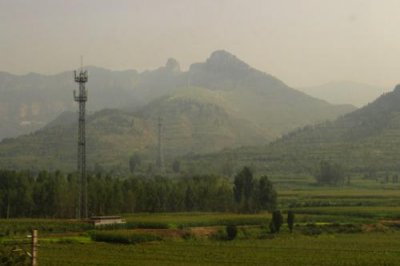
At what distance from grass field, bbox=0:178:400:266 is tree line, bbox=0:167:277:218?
13.6 meters

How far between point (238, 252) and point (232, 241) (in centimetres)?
1373

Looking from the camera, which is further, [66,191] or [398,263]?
[66,191]

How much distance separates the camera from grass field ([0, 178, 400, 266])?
59.8 meters

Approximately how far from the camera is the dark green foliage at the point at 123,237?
76.2m

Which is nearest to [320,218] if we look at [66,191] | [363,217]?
[363,217]

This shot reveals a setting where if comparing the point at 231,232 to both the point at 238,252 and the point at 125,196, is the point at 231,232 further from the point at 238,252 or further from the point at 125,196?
the point at 125,196

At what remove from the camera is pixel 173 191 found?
5089 inches

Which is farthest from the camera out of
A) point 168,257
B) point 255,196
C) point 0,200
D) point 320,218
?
point 255,196

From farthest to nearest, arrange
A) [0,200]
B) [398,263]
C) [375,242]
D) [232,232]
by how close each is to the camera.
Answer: [0,200], [232,232], [375,242], [398,263]

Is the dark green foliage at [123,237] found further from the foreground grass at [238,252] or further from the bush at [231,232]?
the bush at [231,232]

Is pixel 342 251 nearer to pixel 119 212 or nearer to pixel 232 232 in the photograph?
pixel 232 232

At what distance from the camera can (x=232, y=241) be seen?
8006 cm

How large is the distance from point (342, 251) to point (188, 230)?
79.4 ft

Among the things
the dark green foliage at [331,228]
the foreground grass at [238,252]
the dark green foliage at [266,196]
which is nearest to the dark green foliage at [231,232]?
the foreground grass at [238,252]
